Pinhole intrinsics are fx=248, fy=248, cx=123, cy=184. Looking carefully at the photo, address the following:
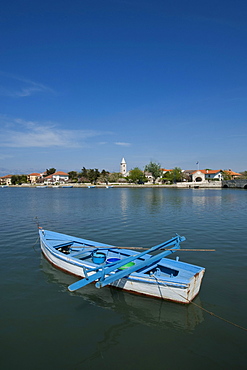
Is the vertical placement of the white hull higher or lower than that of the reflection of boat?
higher

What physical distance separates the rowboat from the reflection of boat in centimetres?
27

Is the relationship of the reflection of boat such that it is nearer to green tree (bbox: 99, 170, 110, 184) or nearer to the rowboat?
the rowboat

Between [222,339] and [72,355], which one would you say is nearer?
[72,355]

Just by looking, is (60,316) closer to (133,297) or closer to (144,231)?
(133,297)

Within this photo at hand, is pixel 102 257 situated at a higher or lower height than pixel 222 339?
higher

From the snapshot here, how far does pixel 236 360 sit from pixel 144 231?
14.2 m

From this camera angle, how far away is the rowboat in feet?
27.0

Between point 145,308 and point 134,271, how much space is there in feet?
4.11

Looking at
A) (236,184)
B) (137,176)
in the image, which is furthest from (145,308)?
(137,176)

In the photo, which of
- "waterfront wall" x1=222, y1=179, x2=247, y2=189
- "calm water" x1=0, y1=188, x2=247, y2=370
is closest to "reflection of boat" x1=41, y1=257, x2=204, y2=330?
"calm water" x1=0, y1=188, x2=247, y2=370

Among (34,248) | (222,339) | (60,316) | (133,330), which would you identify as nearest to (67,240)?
(34,248)

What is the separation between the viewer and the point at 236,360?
6219 millimetres

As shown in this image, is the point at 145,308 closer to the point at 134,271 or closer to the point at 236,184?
the point at 134,271

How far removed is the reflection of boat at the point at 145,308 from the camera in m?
7.79
